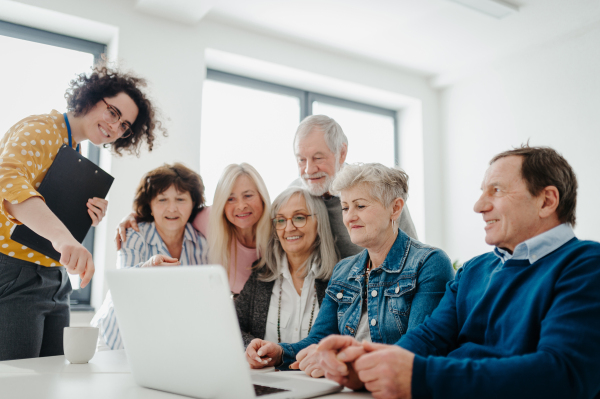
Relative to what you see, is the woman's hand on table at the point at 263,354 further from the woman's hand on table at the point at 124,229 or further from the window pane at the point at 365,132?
the window pane at the point at 365,132

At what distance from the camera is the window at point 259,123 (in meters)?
4.36

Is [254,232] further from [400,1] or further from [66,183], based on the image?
[400,1]

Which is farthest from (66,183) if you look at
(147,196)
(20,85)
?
(20,85)

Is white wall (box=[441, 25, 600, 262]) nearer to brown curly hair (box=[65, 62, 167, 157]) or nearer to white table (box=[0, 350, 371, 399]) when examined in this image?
brown curly hair (box=[65, 62, 167, 157])

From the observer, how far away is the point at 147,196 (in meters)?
2.29

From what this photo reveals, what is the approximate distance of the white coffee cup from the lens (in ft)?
4.30

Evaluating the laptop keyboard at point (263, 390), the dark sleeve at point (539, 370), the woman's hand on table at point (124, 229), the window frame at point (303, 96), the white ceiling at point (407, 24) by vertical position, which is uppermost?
the white ceiling at point (407, 24)

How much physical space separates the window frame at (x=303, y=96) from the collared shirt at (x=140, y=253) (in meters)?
2.32

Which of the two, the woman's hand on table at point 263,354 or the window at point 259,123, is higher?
the window at point 259,123

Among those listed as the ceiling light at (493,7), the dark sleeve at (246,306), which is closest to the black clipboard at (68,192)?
the dark sleeve at (246,306)

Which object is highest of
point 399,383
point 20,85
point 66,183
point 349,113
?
point 349,113

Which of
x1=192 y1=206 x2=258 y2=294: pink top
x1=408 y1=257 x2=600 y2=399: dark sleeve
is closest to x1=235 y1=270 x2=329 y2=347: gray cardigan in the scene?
x1=192 y1=206 x2=258 y2=294: pink top

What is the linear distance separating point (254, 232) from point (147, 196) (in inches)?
21.3

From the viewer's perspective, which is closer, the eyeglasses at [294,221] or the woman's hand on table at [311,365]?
the woman's hand on table at [311,365]
